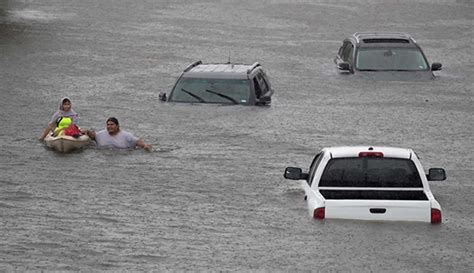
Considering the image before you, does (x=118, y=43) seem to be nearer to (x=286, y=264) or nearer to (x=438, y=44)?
(x=438, y=44)

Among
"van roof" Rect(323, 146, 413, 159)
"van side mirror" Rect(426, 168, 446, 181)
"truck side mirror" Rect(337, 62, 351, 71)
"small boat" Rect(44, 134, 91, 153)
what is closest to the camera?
"van roof" Rect(323, 146, 413, 159)

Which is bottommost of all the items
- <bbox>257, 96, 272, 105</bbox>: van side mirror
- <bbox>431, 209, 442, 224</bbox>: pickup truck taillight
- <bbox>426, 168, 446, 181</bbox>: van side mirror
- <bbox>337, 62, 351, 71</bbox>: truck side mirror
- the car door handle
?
<bbox>337, 62, 351, 71</bbox>: truck side mirror

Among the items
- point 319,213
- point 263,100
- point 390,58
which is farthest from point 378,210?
point 390,58

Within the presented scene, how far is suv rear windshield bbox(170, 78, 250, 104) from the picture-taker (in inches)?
1453

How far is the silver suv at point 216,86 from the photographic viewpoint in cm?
3675

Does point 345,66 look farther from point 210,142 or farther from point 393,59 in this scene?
point 210,142

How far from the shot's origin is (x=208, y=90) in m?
36.9

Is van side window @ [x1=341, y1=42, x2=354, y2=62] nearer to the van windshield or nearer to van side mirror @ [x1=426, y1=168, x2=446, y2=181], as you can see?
the van windshield

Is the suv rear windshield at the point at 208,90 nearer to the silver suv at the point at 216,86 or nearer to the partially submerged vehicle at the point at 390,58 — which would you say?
the silver suv at the point at 216,86

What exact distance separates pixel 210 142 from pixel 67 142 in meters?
3.75

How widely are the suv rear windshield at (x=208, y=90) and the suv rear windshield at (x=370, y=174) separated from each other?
14591 mm

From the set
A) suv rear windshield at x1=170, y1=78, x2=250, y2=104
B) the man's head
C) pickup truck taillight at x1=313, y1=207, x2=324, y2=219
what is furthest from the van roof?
suv rear windshield at x1=170, y1=78, x2=250, y2=104

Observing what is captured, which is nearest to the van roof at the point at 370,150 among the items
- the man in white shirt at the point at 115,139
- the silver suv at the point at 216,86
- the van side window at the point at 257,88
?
the man in white shirt at the point at 115,139

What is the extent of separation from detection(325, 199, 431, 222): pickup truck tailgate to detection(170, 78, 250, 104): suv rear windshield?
15.5m
